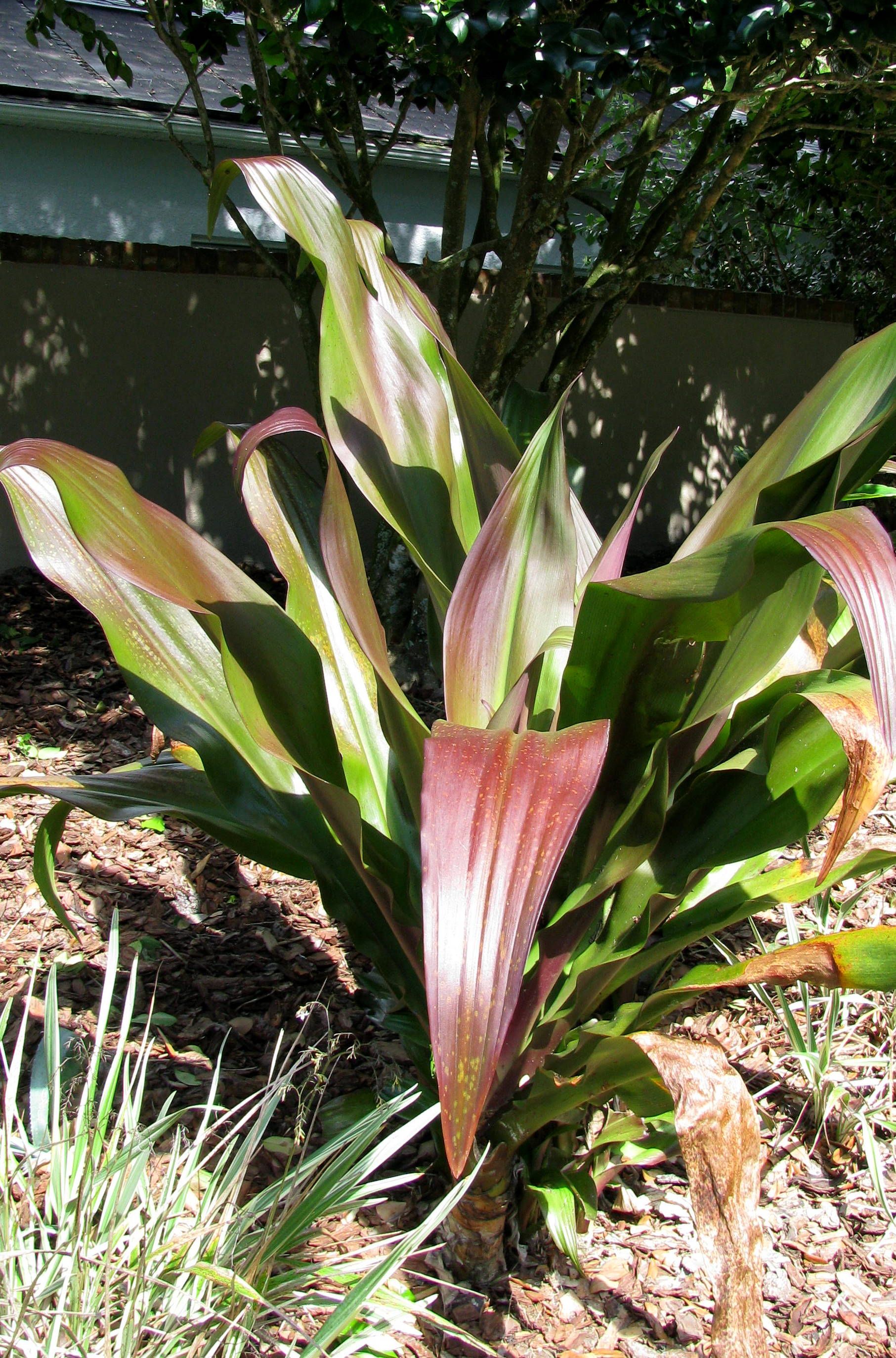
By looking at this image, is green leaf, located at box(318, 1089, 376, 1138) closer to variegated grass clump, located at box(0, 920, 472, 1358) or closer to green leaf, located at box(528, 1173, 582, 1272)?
variegated grass clump, located at box(0, 920, 472, 1358)

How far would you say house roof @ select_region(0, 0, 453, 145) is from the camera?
7629 mm

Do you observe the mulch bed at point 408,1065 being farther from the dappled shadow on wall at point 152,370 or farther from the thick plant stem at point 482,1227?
the dappled shadow on wall at point 152,370

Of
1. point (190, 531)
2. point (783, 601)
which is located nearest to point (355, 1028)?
point (190, 531)

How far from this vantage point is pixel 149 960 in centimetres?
226

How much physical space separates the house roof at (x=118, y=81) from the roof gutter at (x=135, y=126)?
2.0 inches

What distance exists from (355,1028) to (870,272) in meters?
7.89

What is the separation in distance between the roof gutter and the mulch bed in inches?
240

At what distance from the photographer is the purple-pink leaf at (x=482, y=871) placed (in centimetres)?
87

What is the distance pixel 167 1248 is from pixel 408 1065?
810 millimetres

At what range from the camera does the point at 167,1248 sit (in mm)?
1227

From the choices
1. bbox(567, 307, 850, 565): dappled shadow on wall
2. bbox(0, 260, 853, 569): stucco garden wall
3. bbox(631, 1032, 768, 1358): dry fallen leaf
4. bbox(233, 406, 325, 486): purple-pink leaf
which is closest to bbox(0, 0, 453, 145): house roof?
bbox(567, 307, 850, 565): dappled shadow on wall

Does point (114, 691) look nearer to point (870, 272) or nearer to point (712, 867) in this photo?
point (712, 867)

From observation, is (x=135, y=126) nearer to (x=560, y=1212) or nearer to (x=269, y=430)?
(x=269, y=430)

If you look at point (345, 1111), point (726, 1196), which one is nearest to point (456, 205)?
point (345, 1111)
